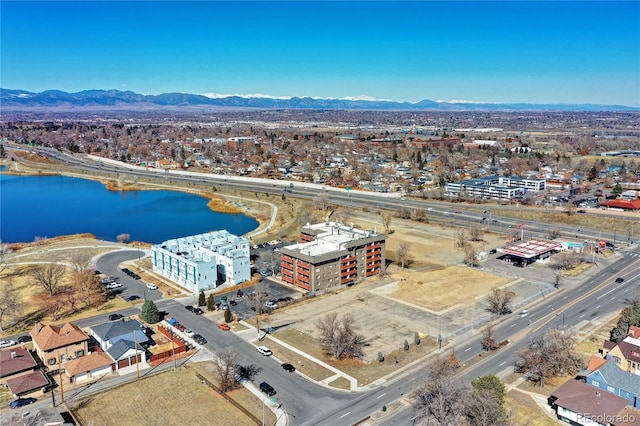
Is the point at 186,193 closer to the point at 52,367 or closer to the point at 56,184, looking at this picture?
the point at 56,184

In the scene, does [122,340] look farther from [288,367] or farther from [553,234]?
[553,234]

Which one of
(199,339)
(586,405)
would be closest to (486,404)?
(586,405)

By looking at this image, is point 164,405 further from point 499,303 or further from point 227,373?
point 499,303

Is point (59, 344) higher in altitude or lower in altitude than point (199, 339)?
higher

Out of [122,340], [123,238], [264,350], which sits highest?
[122,340]

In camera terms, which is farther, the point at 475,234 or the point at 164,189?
the point at 164,189

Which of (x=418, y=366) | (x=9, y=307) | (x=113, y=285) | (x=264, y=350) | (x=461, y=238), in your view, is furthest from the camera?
(x=461, y=238)

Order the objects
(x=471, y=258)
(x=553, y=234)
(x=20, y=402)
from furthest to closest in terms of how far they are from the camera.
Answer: (x=553, y=234)
(x=471, y=258)
(x=20, y=402)
